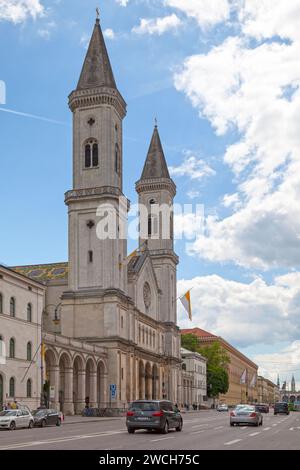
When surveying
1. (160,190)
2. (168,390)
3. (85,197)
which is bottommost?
(168,390)

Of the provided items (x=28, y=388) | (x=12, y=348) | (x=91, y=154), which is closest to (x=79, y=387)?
(x=28, y=388)

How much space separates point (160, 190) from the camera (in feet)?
360

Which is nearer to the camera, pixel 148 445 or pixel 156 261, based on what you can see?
pixel 148 445

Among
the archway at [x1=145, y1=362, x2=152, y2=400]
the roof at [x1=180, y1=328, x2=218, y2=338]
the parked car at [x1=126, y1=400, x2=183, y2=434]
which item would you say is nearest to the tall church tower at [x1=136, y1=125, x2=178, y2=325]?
the archway at [x1=145, y1=362, x2=152, y2=400]

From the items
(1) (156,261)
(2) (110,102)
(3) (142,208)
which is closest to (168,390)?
(1) (156,261)

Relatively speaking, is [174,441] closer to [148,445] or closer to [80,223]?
[148,445]

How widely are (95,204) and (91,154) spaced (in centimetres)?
633

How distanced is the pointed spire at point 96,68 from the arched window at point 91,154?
638 cm

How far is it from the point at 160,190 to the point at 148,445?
8924 cm

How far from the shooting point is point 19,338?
5334 cm

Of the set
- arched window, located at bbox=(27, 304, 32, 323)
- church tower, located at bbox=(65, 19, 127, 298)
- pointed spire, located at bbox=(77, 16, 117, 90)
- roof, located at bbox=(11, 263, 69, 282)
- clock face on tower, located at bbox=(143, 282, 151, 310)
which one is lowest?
arched window, located at bbox=(27, 304, 32, 323)

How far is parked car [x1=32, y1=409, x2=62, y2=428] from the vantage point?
40422 mm

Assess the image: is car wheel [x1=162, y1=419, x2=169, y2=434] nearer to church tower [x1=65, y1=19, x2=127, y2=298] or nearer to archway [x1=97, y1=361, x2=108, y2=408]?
archway [x1=97, y1=361, x2=108, y2=408]

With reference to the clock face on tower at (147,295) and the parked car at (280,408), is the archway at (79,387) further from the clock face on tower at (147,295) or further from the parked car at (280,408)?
the clock face on tower at (147,295)
